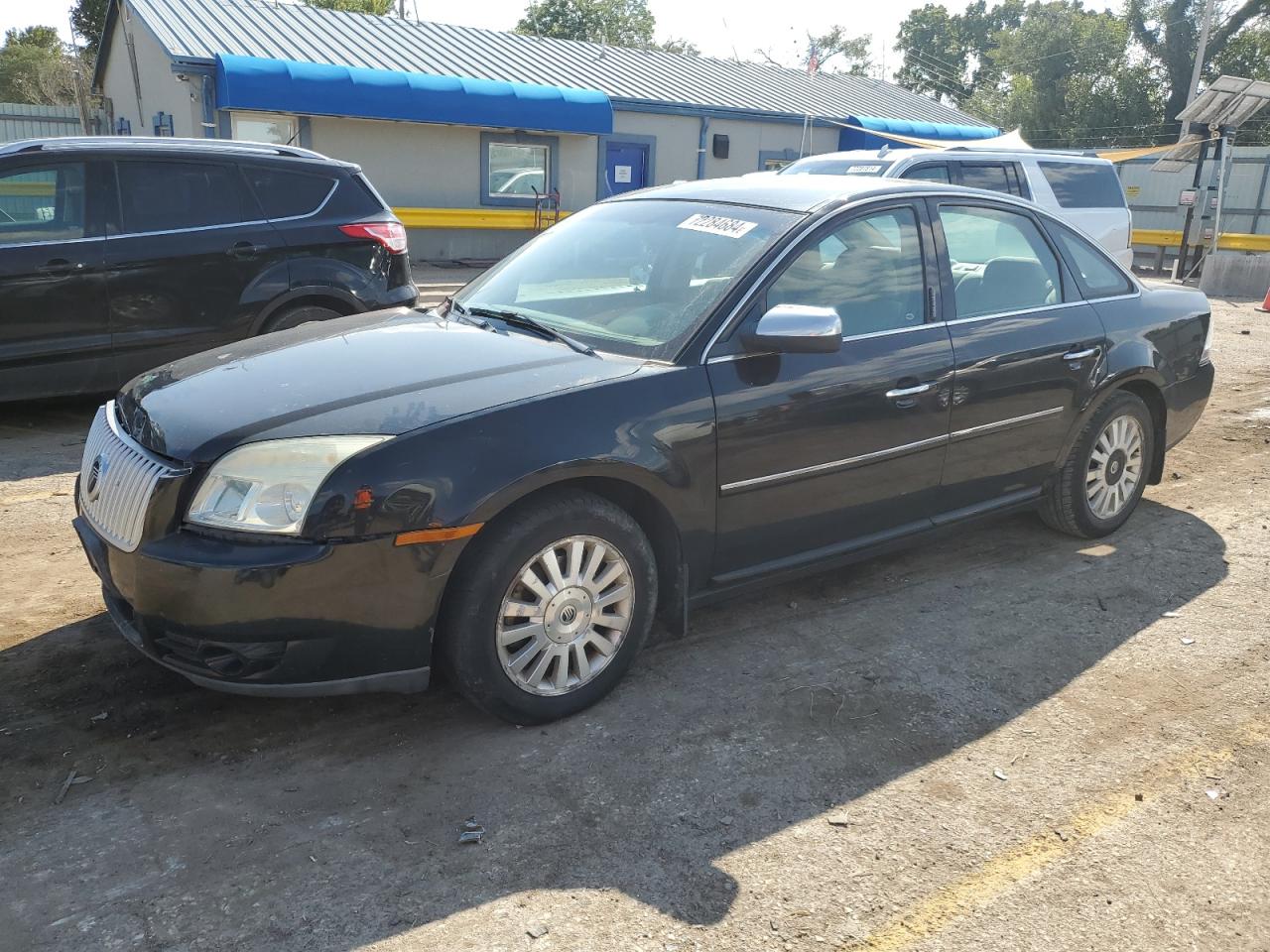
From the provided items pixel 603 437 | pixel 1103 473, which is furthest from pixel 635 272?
pixel 1103 473

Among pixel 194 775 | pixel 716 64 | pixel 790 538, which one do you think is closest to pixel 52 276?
pixel 194 775

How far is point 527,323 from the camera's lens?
4.02m

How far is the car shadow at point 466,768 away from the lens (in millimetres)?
2635

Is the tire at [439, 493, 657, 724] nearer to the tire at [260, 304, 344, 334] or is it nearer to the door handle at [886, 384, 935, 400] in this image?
the door handle at [886, 384, 935, 400]

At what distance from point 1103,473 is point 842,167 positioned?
506 centimetres

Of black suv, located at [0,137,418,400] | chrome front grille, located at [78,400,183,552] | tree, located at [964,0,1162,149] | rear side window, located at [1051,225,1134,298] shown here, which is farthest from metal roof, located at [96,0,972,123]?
tree, located at [964,0,1162,149]

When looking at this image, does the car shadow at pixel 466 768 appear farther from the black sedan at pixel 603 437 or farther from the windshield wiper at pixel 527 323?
the windshield wiper at pixel 527 323

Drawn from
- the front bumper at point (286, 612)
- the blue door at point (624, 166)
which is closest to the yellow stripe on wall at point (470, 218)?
the blue door at point (624, 166)

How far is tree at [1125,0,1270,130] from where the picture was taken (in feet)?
146

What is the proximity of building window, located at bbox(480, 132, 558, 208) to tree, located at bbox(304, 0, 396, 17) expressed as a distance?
1955cm

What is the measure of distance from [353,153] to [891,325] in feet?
49.2

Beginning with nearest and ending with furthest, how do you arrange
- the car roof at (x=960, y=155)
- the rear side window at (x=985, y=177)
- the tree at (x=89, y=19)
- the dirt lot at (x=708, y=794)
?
the dirt lot at (x=708, y=794), the car roof at (x=960, y=155), the rear side window at (x=985, y=177), the tree at (x=89, y=19)

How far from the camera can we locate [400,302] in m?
7.73

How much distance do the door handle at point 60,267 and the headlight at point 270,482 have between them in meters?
4.29
